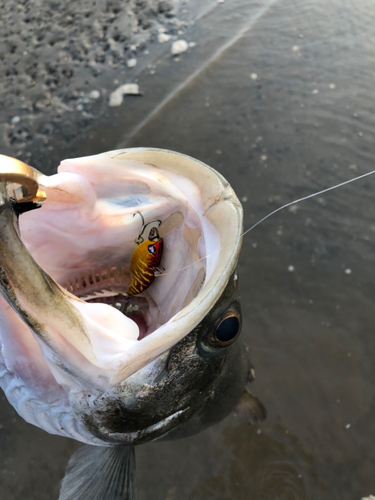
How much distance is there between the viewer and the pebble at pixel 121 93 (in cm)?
A: 309

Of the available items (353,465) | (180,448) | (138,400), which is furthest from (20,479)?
(353,465)

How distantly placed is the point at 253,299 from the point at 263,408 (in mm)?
675

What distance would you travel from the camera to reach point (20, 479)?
2.34 m

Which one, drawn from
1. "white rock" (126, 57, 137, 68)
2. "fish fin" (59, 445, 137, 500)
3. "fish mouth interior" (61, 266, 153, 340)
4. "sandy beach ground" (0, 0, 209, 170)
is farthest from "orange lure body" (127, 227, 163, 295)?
"white rock" (126, 57, 137, 68)

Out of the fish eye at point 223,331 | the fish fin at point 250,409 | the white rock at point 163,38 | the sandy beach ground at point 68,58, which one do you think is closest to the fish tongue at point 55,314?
the fish eye at point 223,331

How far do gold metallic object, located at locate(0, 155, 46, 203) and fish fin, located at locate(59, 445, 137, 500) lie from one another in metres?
1.15

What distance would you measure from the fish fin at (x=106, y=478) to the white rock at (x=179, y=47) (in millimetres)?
2883

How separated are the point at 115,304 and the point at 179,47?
98.5 inches

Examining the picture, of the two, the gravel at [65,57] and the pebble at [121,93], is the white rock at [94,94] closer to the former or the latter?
the gravel at [65,57]

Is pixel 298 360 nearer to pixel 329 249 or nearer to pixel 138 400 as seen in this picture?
pixel 329 249

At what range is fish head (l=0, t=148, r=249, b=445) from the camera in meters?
1.02

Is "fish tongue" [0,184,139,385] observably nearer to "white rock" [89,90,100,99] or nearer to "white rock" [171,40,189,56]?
"white rock" [89,90,100,99]

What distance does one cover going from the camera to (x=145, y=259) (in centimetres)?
141

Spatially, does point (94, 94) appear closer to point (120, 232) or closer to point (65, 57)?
point (65, 57)
